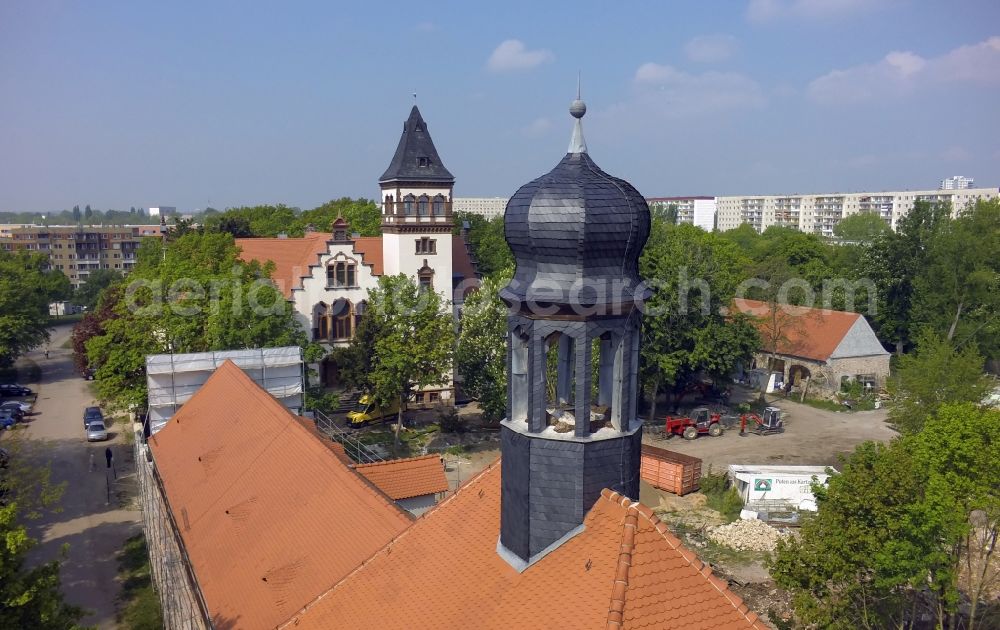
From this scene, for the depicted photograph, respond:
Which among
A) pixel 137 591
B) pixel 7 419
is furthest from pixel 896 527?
pixel 7 419

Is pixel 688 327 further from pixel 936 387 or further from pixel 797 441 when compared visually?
A: pixel 936 387

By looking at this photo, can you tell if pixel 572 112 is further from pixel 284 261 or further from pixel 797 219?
pixel 797 219

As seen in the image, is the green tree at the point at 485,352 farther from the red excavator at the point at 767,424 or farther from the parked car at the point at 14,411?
the parked car at the point at 14,411

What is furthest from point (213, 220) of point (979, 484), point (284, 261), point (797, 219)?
point (797, 219)

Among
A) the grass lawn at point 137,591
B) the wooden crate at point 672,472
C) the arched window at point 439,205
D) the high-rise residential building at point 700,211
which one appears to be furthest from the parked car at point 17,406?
the high-rise residential building at point 700,211

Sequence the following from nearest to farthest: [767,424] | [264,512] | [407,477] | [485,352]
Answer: [264,512] → [407,477] → [485,352] → [767,424]

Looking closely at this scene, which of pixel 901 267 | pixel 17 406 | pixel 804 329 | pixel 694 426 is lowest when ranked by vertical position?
pixel 17 406
